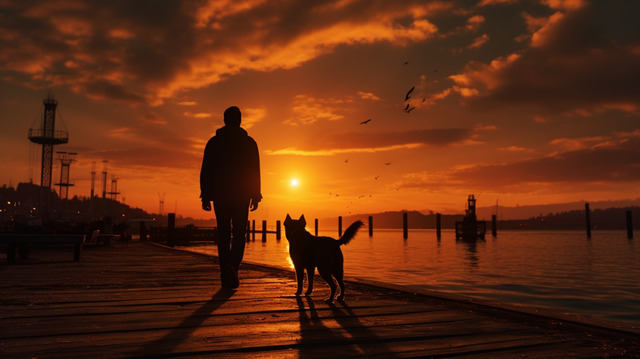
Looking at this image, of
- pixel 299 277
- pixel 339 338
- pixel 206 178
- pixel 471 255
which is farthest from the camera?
pixel 471 255

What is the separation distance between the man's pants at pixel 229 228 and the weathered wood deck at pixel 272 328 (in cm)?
48

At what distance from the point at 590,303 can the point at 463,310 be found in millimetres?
9981

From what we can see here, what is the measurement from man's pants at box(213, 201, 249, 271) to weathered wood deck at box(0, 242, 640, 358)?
0.48 m

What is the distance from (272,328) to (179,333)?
65 centimetres

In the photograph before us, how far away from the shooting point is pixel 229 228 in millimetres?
5461

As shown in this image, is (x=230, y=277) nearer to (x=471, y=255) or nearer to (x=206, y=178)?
(x=206, y=178)

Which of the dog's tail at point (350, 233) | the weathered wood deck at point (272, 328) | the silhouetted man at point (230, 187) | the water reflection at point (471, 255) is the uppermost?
the silhouetted man at point (230, 187)

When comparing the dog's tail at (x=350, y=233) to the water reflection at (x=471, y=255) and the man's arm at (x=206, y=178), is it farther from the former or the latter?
the water reflection at (x=471, y=255)

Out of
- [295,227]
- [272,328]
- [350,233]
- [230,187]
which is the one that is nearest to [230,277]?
[295,227]

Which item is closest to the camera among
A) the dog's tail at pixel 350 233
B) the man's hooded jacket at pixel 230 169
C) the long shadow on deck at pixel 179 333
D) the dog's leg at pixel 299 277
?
the long shadow on deck at pixel 179 333

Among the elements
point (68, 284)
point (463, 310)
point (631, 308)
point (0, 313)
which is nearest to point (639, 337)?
point (463, 310)

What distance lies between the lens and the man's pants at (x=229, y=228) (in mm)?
5422

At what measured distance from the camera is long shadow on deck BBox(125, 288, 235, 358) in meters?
2.51

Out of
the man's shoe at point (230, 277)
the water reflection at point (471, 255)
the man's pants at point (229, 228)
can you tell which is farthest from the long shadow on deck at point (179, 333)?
the water reflection at point (471, 255)
